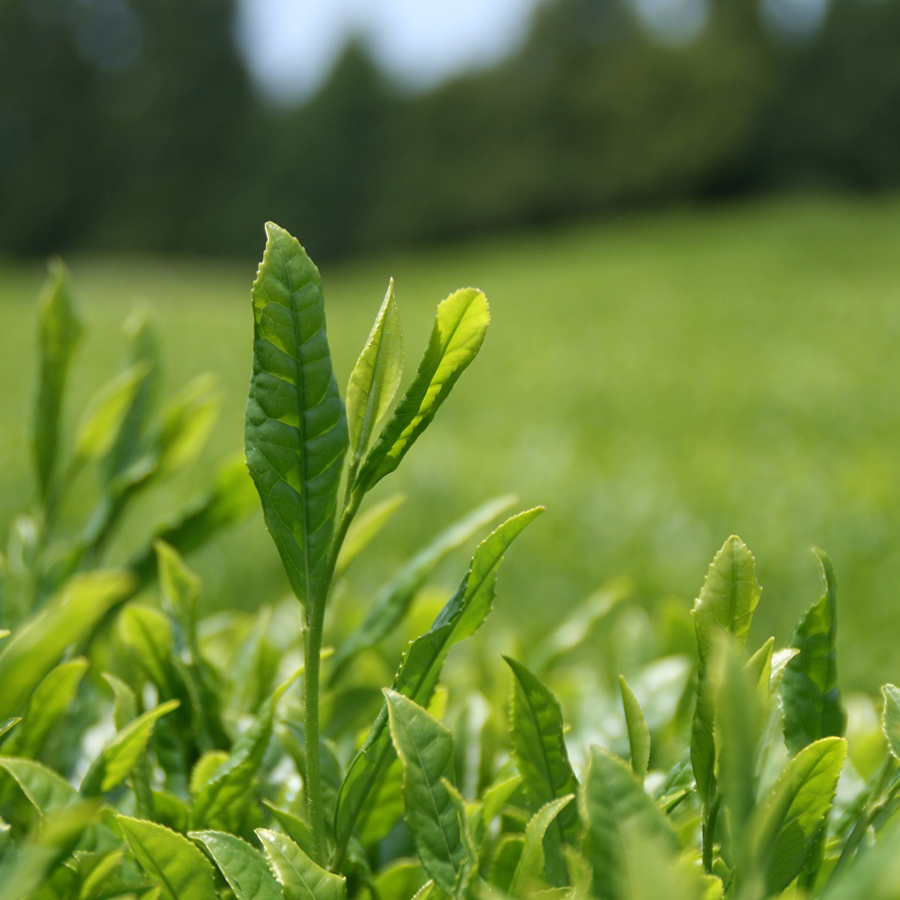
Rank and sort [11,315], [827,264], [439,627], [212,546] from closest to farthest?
1. [439,627]
2. [212,546]
3. [11,315]
4. [827,264]

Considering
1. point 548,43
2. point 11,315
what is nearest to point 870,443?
point 11,315

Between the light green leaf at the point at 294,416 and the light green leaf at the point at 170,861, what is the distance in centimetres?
12

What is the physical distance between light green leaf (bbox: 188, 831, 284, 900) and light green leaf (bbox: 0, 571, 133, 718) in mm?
108

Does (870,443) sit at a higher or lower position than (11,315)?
lower

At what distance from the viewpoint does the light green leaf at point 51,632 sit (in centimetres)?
29

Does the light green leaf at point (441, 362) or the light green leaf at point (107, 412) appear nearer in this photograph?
the light green leaf at point (441, 362)

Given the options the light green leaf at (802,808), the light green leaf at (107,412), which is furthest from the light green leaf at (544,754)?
the light green leaf at (107,412)

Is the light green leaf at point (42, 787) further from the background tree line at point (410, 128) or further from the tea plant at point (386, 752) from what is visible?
the background tree line at point (410, 128)

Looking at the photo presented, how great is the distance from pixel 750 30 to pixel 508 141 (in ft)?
17.6

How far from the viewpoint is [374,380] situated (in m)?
0.42

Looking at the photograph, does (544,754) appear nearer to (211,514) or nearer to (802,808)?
(802,808)

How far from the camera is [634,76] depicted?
19.7 metres

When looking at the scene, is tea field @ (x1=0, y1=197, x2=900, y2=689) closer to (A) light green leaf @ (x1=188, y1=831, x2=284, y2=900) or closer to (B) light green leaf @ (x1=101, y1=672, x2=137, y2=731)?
(B) light green leaf @ (x1=101, y1=672, x2=137, y2=731)

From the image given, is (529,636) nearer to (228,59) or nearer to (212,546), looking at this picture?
(212,546)
